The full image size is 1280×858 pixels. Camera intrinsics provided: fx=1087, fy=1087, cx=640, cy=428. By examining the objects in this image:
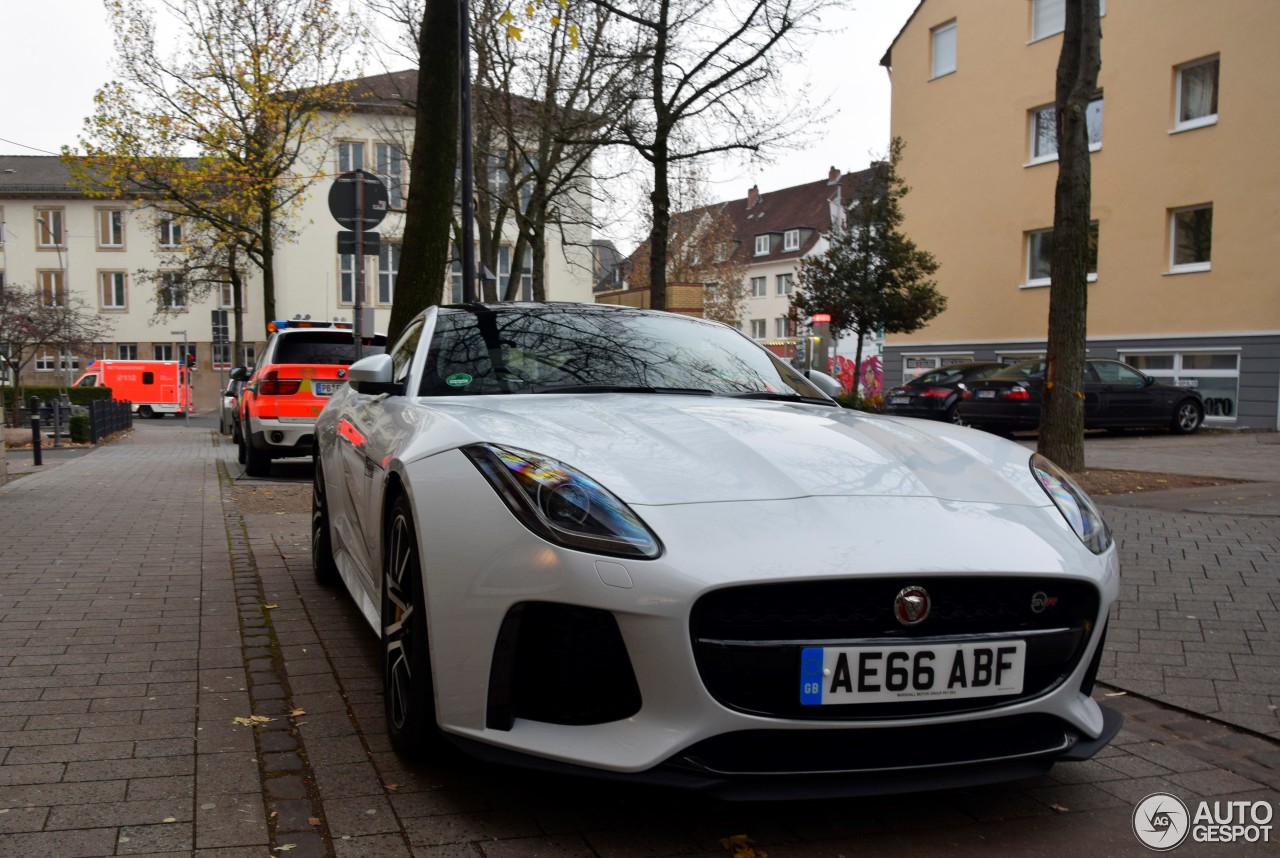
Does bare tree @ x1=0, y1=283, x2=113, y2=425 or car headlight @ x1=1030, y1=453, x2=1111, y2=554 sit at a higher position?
bare tree @ x1=0, y1=283, x2=113, y2=425

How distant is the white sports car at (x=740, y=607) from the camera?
2432mm

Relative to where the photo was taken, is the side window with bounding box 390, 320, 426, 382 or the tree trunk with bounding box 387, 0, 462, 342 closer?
the side window with bounding box 390, 320, 426, 382

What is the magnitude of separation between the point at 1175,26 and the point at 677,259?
3061 cm

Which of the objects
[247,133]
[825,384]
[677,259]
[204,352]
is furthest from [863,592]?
[204,352]

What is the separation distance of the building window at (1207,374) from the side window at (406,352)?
21.3 m

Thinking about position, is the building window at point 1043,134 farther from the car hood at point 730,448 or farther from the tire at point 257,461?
the car hood at point 730,448

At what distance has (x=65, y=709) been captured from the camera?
146 inches

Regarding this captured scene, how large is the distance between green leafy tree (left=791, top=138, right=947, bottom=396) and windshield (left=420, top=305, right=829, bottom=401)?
24.7 metres

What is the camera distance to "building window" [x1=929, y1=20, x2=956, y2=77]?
3052cm

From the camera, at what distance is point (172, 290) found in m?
43.0

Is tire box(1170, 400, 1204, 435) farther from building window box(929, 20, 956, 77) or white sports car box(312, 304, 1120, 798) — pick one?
white sports car box(312, 304, 1120, 798)

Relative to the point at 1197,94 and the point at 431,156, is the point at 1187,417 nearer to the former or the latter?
the point at 1197,94

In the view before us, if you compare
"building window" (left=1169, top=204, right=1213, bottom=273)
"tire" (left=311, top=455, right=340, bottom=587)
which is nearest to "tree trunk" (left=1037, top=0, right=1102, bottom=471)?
"tire" (left=311, top=455, right=340, bottom=587)

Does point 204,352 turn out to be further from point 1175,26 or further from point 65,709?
point 65,709
